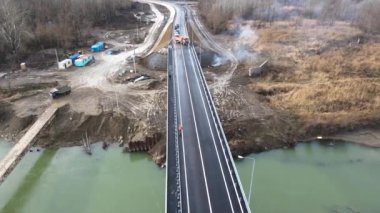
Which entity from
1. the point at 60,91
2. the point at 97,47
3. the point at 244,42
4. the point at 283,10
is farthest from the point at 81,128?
the point at 283,10

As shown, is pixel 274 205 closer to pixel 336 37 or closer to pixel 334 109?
Result: pixel 334 109

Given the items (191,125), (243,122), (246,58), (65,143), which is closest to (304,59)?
(246,58)

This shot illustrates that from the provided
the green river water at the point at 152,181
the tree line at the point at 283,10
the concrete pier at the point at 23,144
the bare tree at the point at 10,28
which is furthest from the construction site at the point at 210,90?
the tree line at the point at 283,10

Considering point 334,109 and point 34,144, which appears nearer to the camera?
point 34,144

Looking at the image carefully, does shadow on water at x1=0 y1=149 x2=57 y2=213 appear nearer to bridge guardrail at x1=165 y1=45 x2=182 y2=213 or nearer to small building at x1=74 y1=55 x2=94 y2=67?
bridge guardrail at x1=165 y1=45 x2=182 y2=213

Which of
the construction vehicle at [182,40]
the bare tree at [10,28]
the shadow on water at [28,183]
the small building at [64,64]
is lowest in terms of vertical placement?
the shadow on water at [28,183]

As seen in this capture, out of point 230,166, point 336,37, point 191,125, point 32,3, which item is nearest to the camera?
point 230,166

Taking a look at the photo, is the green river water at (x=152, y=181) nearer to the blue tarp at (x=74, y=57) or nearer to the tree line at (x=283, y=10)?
the blue tarp at (x=74, y=57)
